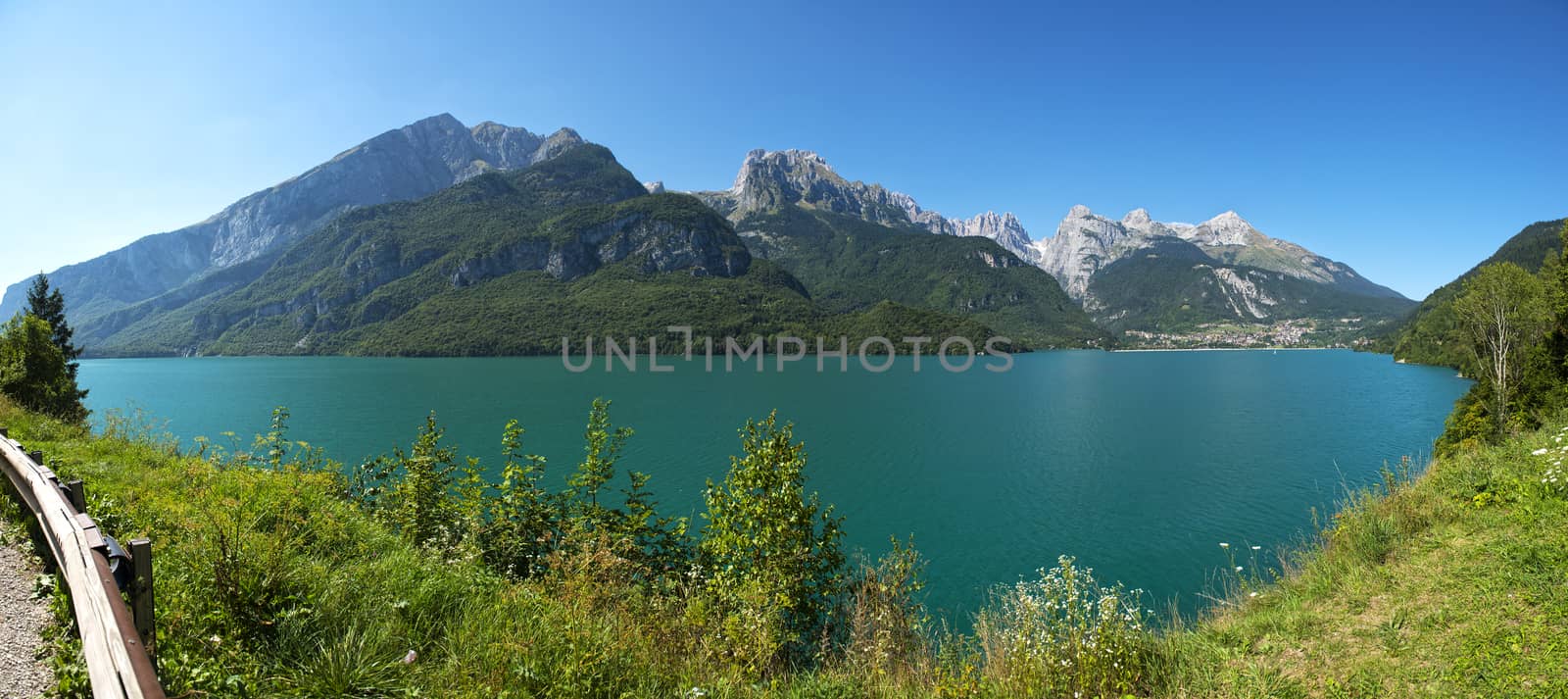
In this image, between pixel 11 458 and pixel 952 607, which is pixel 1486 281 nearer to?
pixel 952 607

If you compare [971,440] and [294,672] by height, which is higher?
[294,672]

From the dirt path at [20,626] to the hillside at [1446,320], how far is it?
112527 mm

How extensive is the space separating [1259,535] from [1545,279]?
21.0m

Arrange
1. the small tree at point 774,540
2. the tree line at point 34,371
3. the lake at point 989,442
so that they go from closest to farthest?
the small tree at point 774,540 → the tree line at point 34,371 → the lake at point 989,442

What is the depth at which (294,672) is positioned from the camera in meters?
4.09

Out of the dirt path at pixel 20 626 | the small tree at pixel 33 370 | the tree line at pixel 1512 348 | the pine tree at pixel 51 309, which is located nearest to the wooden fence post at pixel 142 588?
the dirt path at pixel 20 626

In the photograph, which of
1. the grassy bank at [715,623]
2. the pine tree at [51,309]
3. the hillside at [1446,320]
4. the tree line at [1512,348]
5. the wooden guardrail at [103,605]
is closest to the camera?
the wooden guardrail at [103,605]

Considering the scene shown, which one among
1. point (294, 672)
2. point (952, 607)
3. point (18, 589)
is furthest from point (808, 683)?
point (952, 607)

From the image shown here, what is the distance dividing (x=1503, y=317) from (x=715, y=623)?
142 feet

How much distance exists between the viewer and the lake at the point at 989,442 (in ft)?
69.5

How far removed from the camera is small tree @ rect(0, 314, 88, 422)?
18031 millimetres

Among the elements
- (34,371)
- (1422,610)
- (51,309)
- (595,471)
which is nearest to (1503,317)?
(1422,610)

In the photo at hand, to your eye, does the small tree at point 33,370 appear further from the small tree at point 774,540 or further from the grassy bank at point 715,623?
the small tree at point 774,540

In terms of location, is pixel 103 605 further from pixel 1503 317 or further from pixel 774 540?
pixel 1503 317
